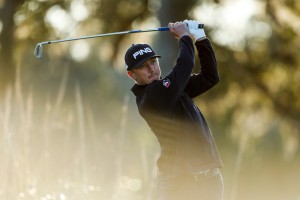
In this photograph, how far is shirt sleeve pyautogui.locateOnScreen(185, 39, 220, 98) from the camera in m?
5.56

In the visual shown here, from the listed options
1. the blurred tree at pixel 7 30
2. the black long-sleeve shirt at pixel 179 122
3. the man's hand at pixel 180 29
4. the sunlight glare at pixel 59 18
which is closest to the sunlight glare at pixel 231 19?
the sunlight glare at pixel 59 18

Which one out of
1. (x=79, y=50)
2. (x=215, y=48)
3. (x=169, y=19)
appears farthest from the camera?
(x=79, y=50)

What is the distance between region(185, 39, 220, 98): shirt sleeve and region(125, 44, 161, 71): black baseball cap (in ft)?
1.21

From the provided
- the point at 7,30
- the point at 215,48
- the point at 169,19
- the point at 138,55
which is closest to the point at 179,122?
the point at 138,55

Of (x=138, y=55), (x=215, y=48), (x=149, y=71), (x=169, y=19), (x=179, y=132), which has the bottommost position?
(x=179, y=132)

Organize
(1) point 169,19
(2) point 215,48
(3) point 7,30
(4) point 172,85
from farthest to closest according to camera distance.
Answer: (3) point 7,30, (2) point 215,48, (1) point 169,19, (4) point 172,85

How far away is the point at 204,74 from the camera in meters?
5.62

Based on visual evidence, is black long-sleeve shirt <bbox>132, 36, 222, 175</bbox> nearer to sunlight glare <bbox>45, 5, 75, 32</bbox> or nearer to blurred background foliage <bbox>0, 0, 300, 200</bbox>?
blurred background foliage <bbox>0, 0, 300, 200</bbox>

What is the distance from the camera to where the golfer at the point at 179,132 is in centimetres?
517

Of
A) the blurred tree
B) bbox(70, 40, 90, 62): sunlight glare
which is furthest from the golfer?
bbox(70, 40, 90, 62): sunlight glare

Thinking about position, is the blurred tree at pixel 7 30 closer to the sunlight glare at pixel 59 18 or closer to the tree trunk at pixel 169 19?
the sunlight glare at pixel 59 18

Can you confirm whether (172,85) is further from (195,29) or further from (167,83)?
(195,29)

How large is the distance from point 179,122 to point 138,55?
0.50 m

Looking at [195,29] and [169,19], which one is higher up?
[169,19]
